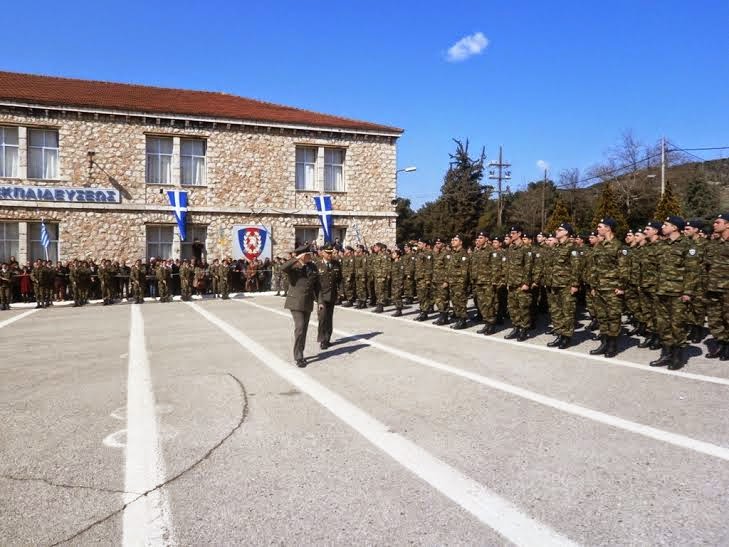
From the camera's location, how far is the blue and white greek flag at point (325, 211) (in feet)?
91.2

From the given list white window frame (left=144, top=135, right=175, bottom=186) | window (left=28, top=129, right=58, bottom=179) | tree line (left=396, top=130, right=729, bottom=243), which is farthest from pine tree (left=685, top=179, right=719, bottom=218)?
window (left=28, top=129, right=58, bottom=179)

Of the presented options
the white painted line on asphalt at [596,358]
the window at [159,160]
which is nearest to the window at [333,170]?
the window at [159,160]

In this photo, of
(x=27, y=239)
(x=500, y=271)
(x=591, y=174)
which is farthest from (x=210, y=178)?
(x=591, y=174)

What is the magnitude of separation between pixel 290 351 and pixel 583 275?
5.12 metres

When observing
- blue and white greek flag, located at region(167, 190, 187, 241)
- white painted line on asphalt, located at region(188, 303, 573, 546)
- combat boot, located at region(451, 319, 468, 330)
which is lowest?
white painted line on asphalt, located at region(188, 303, 573, 546)

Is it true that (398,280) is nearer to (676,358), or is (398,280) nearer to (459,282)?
(459,282)

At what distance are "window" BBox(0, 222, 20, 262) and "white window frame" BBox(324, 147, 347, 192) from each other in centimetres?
1368

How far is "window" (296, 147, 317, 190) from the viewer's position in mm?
28000

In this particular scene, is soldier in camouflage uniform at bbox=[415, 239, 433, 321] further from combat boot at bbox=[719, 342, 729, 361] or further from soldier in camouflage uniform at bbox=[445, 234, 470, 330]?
combat boot at bbox=[719, 342, 729, 361]

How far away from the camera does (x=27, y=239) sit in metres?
23.1

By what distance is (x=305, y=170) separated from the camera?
92.4 ft

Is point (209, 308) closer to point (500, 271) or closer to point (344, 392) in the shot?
point (500, 271)

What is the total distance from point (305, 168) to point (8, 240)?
523 inches

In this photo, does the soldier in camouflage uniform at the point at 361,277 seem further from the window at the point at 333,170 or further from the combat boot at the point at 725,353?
the window at the point at 333,170
